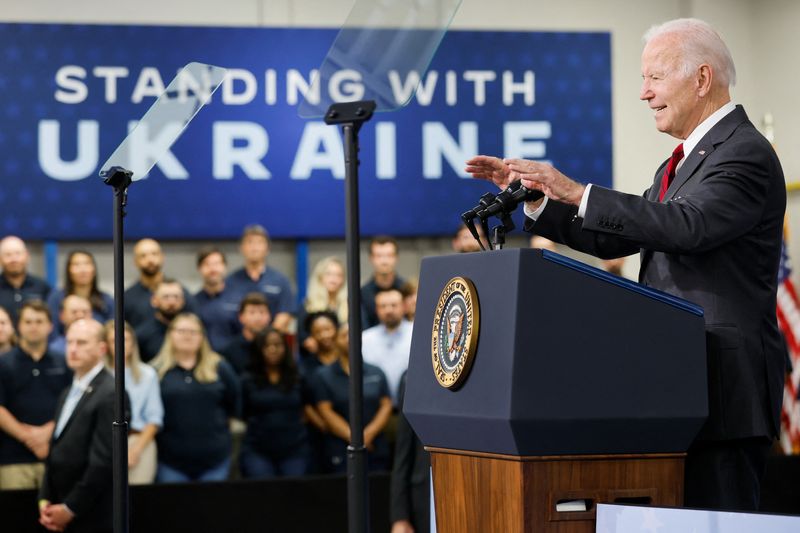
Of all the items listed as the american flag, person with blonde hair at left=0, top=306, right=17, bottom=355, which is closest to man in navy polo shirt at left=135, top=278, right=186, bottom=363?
person with blonde hair at left=0, top=306, right=17, bottom=355

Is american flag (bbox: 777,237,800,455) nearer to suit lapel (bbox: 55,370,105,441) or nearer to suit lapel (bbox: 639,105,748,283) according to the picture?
suit lapel (bbox: 55,370,105,441)

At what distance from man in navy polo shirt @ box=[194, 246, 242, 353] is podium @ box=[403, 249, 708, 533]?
5.37 metres

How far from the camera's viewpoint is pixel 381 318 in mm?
7336

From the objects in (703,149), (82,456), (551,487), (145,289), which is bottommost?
(82,456)

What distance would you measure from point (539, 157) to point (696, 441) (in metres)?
7.34

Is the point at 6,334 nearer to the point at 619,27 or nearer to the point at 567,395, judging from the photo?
the point at 567,395

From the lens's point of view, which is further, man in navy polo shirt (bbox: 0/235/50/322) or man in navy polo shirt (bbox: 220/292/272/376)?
man in navy polo shirt (bbox: 0/235/50/322)

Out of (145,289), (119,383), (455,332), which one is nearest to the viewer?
(455,332)

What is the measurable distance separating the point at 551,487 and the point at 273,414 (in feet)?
15.9

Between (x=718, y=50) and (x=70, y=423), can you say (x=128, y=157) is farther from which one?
(x=70, y=423)

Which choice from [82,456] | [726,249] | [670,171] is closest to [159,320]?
[82,456]

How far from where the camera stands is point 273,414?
22.3 feet

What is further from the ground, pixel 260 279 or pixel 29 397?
pixel 260 279

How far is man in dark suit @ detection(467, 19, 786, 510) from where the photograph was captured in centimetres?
229
